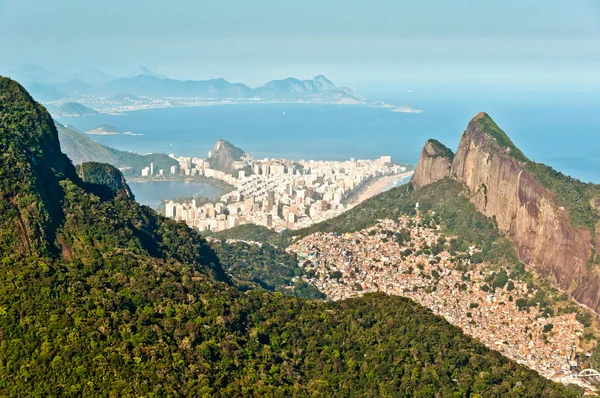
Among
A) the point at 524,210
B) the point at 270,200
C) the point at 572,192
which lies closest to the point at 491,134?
the point at 524,210

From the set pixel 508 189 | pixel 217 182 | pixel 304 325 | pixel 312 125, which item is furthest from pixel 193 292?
pixel 312 125

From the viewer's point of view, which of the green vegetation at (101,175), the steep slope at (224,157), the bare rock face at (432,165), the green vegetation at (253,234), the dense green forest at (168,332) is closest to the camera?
the dense green forest at (168,332)

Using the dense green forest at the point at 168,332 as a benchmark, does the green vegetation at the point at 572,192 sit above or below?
above

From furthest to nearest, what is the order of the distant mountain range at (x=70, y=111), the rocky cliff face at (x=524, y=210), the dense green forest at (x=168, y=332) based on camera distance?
the distant mountain range at (x=70, y=111) < the rocky cliff face at (x=524, y=210) < the dense green forest at (x=168, y=332)

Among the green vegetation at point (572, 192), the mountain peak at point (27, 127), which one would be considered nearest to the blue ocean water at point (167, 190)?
the mountain peak at point (27, 127)

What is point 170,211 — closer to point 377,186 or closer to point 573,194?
point 377,186

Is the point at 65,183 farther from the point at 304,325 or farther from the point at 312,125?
the point at 312,125

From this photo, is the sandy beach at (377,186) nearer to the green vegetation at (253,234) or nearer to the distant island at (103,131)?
the green vegetation at (253,234)
